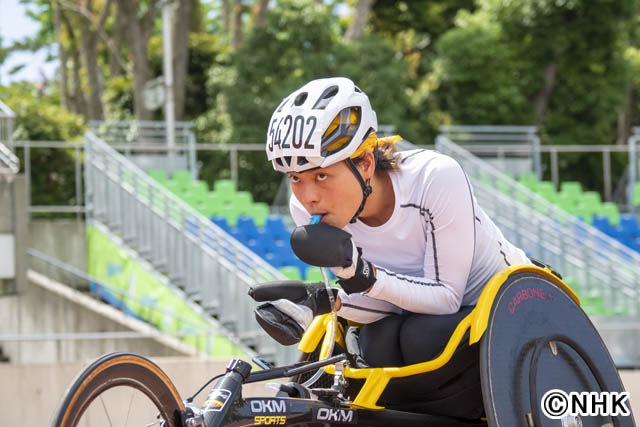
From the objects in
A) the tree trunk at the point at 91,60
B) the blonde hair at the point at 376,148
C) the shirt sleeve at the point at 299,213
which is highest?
the tree trunk at the point at 91,60

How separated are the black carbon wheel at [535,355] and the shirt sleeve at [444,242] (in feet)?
0.64

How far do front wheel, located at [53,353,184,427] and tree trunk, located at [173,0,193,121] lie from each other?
18.8 m

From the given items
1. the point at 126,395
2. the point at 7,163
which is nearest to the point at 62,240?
the point at 7,163

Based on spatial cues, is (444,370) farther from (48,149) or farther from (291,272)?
(48,149)

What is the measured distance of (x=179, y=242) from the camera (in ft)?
36.5

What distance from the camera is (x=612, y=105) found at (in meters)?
23.5

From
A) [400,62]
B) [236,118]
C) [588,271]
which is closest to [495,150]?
[400,62]

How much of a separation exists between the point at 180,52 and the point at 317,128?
18935 millimetres

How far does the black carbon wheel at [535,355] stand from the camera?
2.77 metres

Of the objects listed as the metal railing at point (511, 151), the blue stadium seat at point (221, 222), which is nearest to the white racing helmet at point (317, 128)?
the blue stadium seat at point (221, 222)

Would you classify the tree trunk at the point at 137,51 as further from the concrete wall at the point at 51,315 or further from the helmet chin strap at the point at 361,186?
the helmet chin strap at the point at 361,186

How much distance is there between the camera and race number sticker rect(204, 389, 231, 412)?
2529 mm

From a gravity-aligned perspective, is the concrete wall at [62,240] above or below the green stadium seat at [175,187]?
below

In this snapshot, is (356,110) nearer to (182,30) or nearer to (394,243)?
(394,243)
